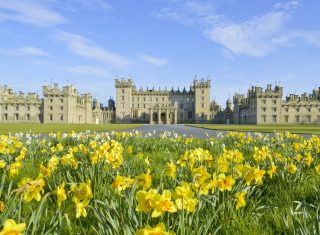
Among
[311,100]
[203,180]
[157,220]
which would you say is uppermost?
[311,100]

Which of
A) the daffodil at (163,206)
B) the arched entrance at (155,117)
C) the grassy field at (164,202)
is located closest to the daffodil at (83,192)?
the grassy field at (164,202)

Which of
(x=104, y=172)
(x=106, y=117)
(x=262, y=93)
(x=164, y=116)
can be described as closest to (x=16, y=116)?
(x=106, y=117)

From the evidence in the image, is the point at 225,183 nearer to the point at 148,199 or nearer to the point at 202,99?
the point at 148,199

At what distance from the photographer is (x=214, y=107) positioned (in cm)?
11512

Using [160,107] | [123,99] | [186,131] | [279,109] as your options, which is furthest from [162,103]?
[186,131]

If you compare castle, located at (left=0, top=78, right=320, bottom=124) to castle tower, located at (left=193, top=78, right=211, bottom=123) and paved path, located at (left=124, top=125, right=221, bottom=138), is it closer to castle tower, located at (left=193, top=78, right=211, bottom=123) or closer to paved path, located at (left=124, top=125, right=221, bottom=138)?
castle tower, located at (left=193, top=78, right=211, bottom=123)

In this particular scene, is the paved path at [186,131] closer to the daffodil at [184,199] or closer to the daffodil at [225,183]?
the daffodil at [225,183]

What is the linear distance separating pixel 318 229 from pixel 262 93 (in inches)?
3845

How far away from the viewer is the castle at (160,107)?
95.2 metres

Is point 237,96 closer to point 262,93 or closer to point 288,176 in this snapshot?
point 262,93

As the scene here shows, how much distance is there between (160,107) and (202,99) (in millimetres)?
15696

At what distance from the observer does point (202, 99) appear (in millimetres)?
109188

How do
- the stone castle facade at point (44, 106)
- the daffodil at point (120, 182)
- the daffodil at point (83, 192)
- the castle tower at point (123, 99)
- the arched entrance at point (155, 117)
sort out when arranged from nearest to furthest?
the daffodil at point (83, 192)
the daffodil at point (120, 182)
the stone castle facade at point (44, 106)
the arched entrance at point (155, 117)
the castle tower at point (123, 99)

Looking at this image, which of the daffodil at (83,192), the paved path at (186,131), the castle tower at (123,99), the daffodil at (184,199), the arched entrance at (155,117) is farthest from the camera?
the castle tower at (123,99)
